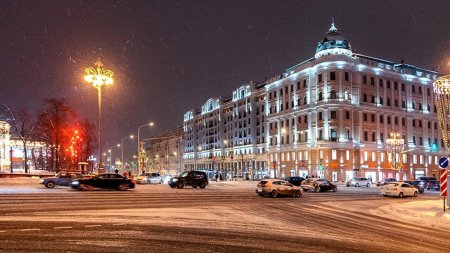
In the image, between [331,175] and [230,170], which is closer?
[331,175]

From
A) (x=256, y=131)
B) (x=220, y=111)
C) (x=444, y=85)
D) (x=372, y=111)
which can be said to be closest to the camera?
(x=444, y=85)

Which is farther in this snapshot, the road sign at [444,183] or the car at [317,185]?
the car at [317,185]

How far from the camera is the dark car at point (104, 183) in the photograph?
32.3 m

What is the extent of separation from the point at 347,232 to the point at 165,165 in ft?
600

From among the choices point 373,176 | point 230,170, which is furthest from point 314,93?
point 230,170

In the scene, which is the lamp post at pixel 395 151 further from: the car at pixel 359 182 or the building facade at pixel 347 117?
the car at pixel 359 182

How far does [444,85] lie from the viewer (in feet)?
87.8

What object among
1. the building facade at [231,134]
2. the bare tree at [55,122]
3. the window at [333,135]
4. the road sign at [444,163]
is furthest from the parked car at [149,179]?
the building facade at [231,134]

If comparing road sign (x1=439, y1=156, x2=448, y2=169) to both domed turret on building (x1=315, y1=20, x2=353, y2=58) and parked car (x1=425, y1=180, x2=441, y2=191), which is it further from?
domed turret on building (x1=315, y1=20, x2=353, y2=58)

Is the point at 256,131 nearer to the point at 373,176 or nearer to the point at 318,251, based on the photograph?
the point at 373,176

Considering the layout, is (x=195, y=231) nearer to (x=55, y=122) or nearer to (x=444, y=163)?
(x=444, y=163)

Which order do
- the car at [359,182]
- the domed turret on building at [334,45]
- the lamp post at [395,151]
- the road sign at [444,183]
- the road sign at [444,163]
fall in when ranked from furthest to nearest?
the domed turret on building at [334,45], the lamp post at [395,151], the car at [359,182], the road sign at [444,183], the road sign at [444,163]

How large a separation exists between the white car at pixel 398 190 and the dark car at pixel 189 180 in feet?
54.8

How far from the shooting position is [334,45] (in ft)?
282
